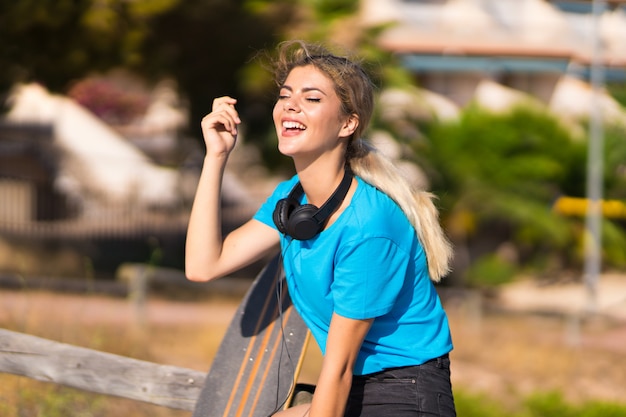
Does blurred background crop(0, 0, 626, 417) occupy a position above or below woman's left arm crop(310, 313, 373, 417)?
above

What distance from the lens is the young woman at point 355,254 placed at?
2.30 metres

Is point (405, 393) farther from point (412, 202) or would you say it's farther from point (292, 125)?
point (292, 125)

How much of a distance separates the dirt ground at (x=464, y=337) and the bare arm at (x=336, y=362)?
2806 mm

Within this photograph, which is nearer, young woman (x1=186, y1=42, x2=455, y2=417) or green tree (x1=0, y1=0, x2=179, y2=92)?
young woman (x1=186, y1=42, x2=455, y2=417)

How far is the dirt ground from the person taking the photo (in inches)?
259

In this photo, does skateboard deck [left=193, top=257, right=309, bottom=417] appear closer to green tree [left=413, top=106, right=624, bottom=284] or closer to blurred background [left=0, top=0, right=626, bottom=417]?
blurred background [left=0, top=0, right=626, bottom=417]

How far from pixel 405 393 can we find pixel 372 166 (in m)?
0.57

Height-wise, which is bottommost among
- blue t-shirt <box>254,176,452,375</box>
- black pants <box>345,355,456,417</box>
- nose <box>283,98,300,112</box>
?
black pants <box>345,355,456,417</box>

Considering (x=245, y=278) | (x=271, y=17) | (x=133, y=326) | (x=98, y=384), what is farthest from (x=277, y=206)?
(x=245, y=278)

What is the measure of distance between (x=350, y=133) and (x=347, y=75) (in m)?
0.14

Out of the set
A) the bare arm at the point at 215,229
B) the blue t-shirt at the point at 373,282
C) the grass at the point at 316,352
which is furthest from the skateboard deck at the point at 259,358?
the grass at the point at 316,352

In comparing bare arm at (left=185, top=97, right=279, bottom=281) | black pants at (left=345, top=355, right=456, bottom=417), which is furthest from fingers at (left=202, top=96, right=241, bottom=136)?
black pants at (left=345, top=355, right=456, bottom=417)

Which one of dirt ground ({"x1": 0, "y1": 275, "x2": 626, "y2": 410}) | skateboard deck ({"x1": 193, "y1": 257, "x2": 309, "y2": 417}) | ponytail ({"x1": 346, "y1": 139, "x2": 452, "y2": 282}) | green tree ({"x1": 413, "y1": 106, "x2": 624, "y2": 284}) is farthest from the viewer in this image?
green tree ({"x1": 413, "y1": 106, "x2": 624, "y2": 284})

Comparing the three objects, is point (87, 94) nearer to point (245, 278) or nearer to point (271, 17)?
point (245, 278)
